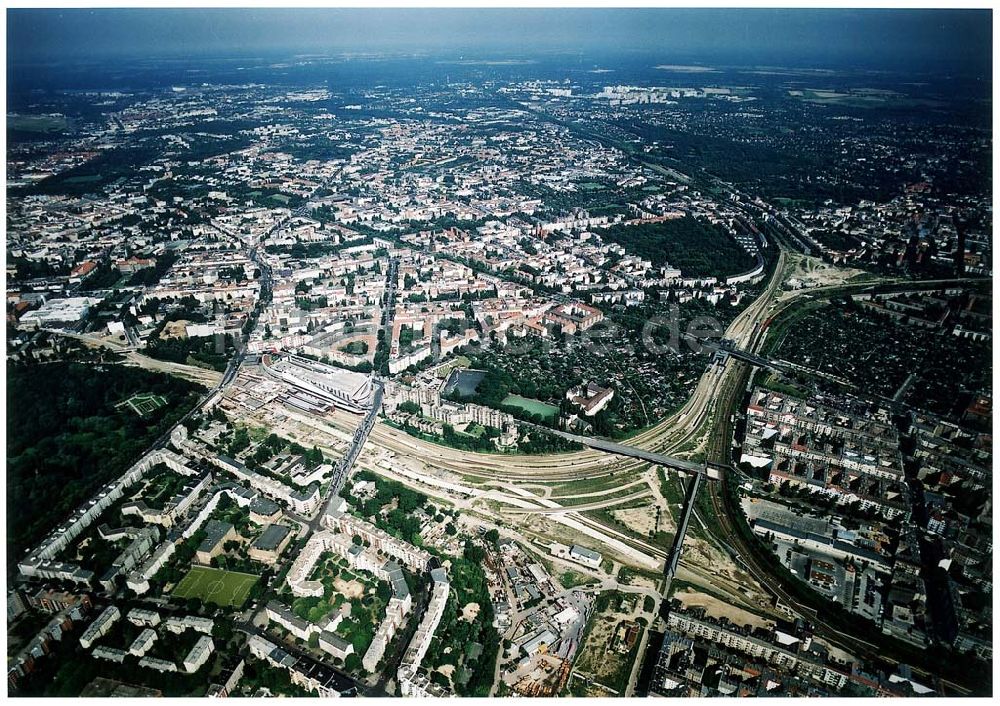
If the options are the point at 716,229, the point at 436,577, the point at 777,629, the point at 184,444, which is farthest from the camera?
the point at 716,229

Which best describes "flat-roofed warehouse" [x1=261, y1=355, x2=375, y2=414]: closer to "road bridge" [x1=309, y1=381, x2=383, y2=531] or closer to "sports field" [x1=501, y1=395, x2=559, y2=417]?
"road bridge" [x1=309, y1=381, x2=383, y2=531]

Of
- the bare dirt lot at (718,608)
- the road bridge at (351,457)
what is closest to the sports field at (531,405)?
the road bridge at (351,457)

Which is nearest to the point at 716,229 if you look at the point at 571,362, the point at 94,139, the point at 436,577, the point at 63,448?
the point at 571,362

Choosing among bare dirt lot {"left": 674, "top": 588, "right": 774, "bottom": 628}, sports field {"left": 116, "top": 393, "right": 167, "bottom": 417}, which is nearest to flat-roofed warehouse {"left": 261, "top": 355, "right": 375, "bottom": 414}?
sports field {"left": 116, "top": 393, "right": 167, "bottom": 417}

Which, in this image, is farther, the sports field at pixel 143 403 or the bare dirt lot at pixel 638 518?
the sports field at pixel 143 403

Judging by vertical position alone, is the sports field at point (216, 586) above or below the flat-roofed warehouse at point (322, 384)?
below

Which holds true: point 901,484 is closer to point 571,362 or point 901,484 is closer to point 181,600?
point 571,362

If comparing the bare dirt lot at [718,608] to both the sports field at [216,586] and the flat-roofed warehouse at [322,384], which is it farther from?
the flat-roofed warehouse at [322,384]
